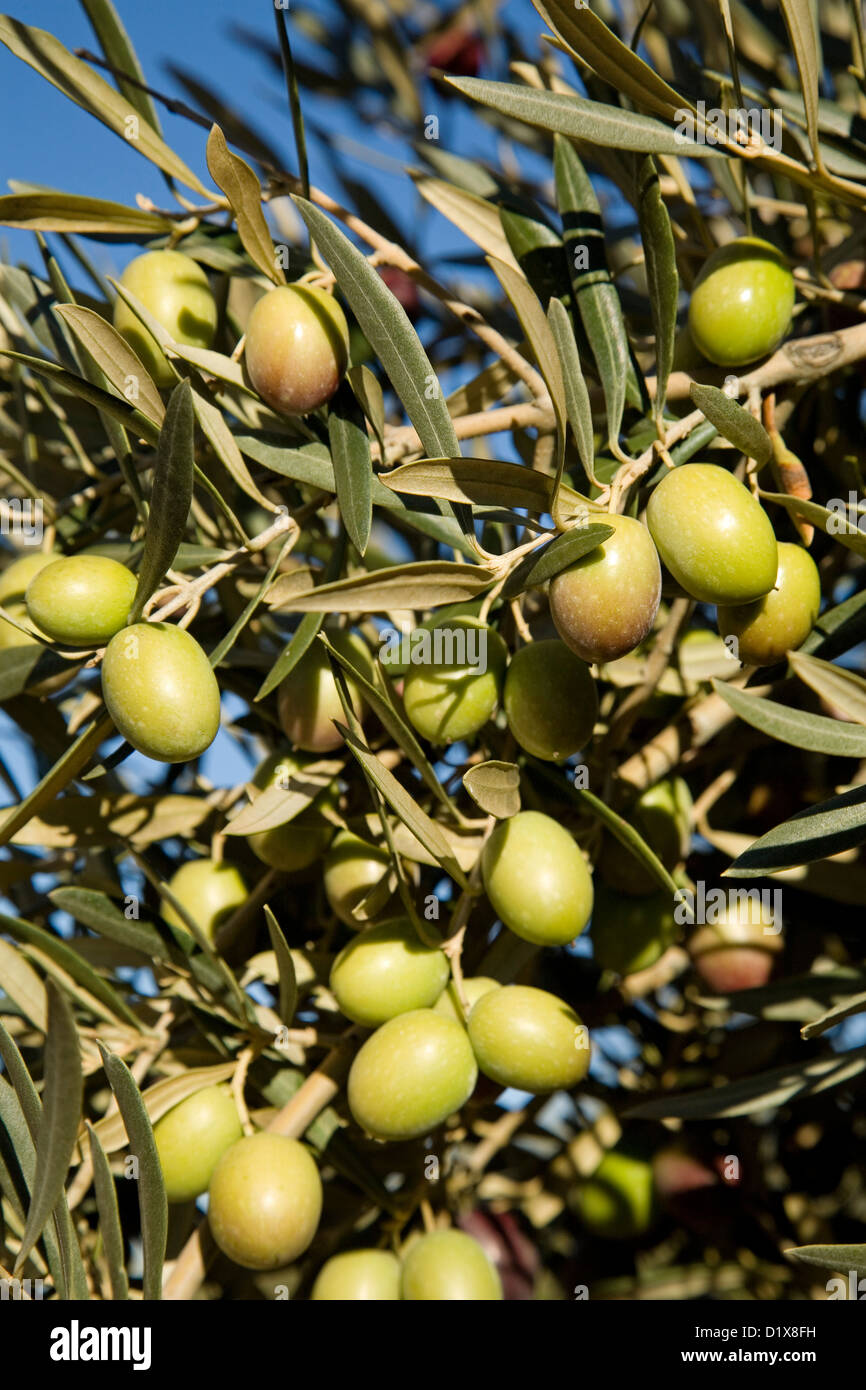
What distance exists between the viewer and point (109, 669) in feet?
2.68

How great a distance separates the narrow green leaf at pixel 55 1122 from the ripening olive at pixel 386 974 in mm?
227

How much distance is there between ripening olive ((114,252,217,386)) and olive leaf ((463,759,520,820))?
0.45 metres

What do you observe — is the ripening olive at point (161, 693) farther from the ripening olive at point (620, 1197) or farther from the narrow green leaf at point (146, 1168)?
the ripening olive at point (620, 1197)

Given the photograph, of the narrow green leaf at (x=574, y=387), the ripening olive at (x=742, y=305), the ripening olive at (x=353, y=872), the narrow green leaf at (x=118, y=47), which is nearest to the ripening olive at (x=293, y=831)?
the ripening olive at (x=353, y=872)

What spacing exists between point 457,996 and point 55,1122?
1.18 feet

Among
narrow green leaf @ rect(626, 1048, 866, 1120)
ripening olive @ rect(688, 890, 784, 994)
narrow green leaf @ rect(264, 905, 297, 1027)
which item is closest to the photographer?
narrow green leaf @ rect(264, 905, 297, 1027)

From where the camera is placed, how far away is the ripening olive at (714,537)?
2.59 feet

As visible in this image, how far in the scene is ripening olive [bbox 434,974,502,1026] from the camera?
1019 mm

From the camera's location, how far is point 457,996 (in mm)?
1025

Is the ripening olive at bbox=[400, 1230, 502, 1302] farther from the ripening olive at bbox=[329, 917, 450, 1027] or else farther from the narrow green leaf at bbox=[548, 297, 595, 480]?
the narrow green leaf at bbox=[548, 297, 595, 480]

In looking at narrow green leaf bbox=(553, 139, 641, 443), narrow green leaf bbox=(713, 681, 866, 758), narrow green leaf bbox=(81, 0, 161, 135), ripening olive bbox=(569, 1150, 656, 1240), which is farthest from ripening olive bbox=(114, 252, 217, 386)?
ripening olive bbox=(569, 1150, 656, 1240)

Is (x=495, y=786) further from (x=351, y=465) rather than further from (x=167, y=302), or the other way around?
(x=167, y=302)

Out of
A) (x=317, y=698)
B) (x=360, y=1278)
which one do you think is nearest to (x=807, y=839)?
(x=317, y=698)
